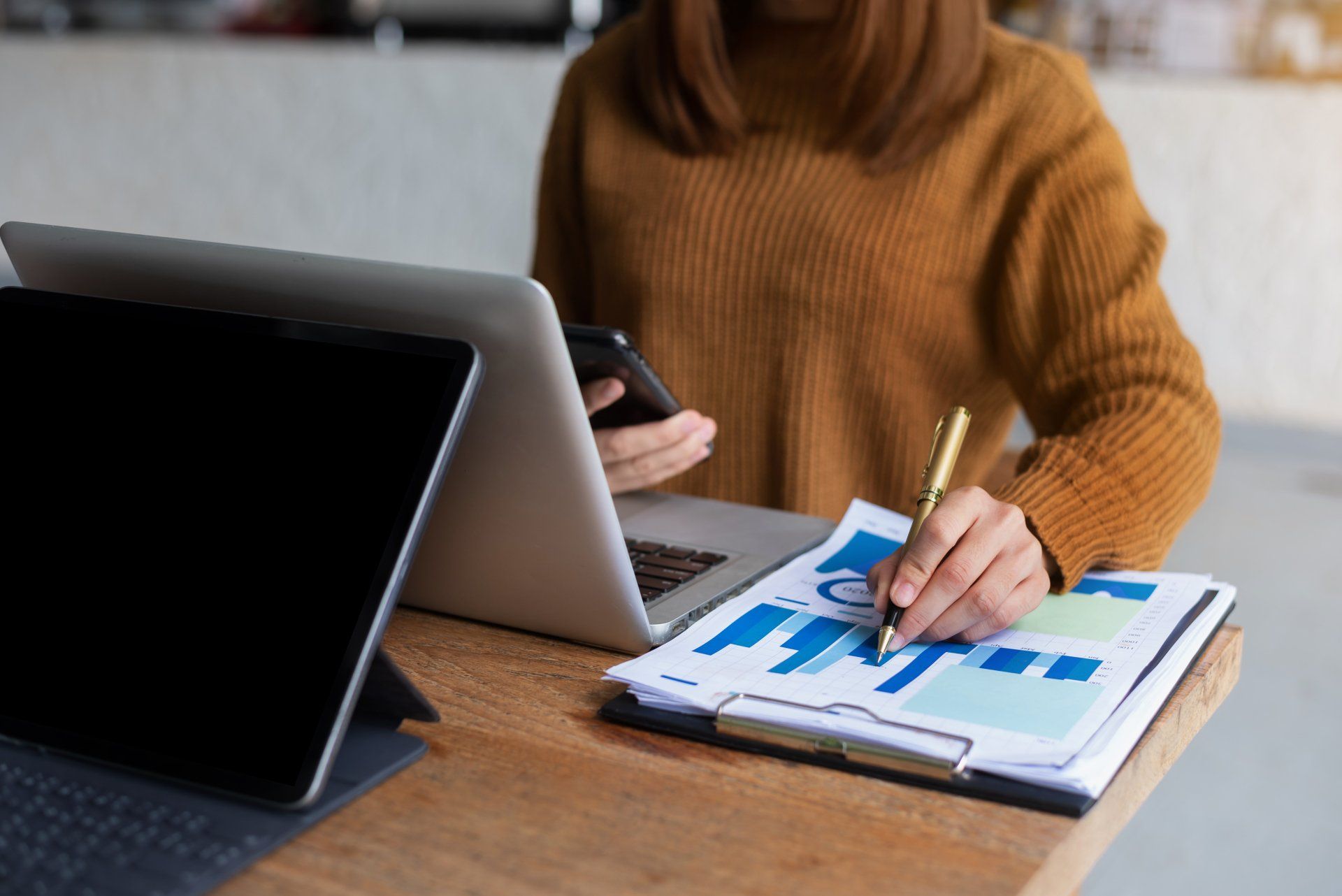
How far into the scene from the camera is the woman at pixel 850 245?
39.4 inches

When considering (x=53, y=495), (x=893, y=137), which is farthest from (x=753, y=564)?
(x=893, y=137)

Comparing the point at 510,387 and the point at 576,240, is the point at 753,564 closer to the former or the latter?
the point at 510,387

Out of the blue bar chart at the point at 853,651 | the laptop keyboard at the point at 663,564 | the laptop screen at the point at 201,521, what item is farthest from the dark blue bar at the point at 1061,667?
the laptop screen at the point at 201,521

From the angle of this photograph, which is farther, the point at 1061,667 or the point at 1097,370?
the point at 1097,370

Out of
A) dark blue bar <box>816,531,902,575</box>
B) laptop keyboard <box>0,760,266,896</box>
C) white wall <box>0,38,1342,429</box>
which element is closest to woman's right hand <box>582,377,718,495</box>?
dark blue bar <box>816,531,902,575</box>

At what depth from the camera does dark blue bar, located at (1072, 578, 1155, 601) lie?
0.73 metres

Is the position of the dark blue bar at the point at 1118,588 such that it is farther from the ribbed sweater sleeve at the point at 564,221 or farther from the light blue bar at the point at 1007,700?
the ribbed sweater sleeve at the point at 564,221

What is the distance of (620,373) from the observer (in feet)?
2.52

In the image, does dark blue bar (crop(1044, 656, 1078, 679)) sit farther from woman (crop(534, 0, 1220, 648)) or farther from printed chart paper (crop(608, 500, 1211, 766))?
woman (crop(534, 0, 1220, 648))

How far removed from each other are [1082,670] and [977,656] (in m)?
0.05

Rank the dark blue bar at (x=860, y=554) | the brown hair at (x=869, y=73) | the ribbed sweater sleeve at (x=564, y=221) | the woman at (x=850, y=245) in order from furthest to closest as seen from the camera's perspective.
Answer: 1. the ribbed sweater sleeve at (x=564, y=221)
2. the brown hair at (x=869, y=73)
3. the woman at (x=850, y=245)
4. the dark blue bar at (x=860, y=554)

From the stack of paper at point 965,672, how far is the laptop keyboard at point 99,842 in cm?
21

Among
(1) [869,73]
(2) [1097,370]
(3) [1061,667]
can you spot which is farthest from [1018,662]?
(1) [869,73]

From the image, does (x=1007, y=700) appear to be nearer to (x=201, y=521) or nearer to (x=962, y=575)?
(x=962, y=575)
